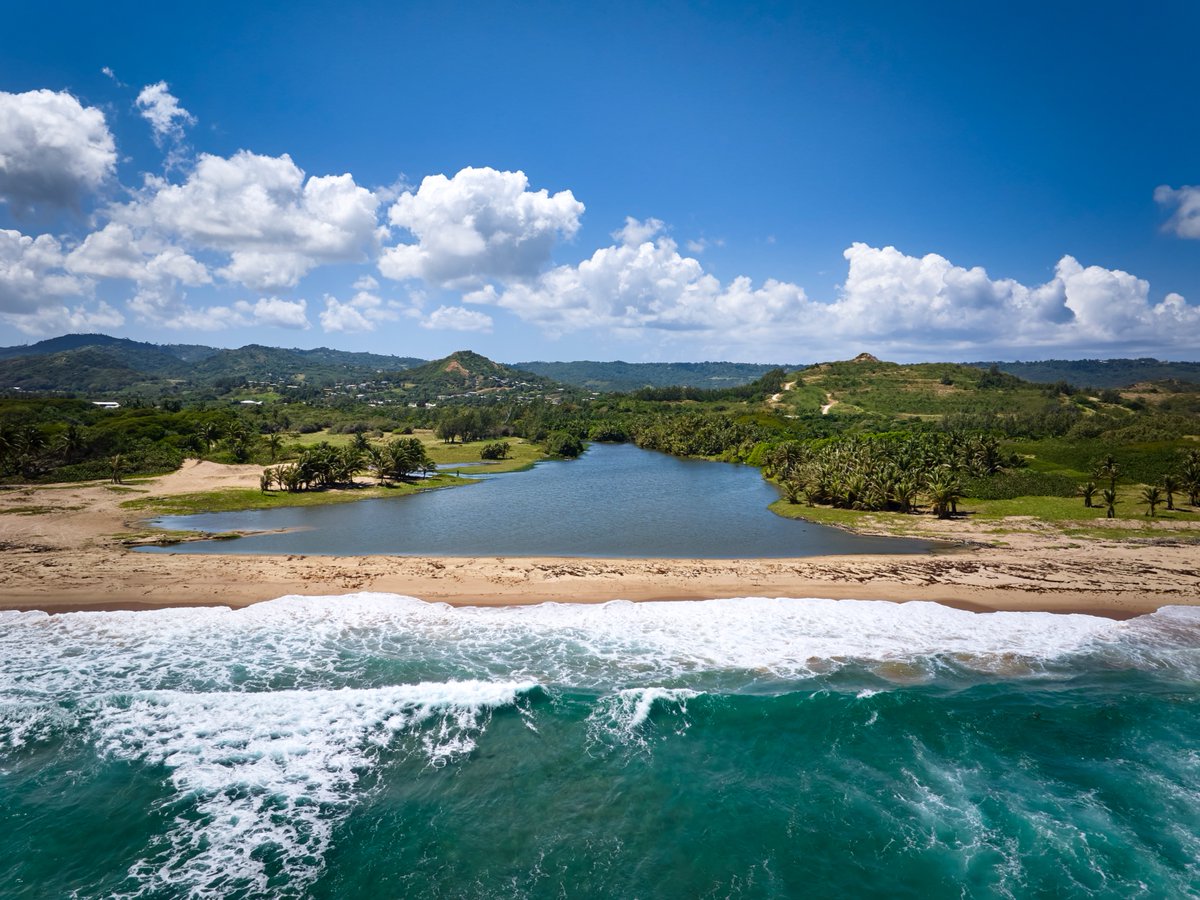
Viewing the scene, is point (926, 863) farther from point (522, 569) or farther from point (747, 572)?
point (522, 569)

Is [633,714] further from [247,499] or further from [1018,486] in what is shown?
[1018,486]

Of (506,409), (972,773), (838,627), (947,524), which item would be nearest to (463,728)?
(972,773)

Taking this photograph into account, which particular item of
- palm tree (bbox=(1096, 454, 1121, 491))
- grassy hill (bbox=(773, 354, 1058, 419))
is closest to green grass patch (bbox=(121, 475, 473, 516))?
palm tree (bbox=(1096, 454, 1121, 491))

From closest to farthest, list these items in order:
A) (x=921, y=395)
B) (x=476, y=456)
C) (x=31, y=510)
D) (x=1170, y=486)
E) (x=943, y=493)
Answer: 1. (x=31, y=510)
2. (x=943, y=493)
3. (x=1170, y=486)
4. (x=476, y=456)
5. (x=921, y=395)

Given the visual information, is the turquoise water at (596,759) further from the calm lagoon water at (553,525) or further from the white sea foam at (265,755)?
the calm lagoon water at (553,525)

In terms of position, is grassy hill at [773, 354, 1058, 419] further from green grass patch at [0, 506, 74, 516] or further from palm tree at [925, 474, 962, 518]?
green grass patch at [0, 506, 74, 516]

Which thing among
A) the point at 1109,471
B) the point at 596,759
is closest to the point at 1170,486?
the point at 1109,471

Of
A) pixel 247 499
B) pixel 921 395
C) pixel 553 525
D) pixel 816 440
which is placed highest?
pixel 921 395
